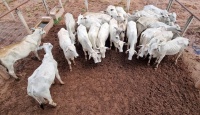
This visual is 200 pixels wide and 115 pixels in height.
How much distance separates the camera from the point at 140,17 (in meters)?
7.57

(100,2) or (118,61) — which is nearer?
(118,61)

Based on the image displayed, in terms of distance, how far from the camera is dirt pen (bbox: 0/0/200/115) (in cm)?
497

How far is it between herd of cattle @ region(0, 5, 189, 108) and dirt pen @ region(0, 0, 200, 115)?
35cm

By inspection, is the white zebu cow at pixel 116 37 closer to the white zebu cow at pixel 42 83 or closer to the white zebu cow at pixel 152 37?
the white zebu cow at pixel 152 37

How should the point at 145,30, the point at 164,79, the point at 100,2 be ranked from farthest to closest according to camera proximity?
the point at 100,2 < the point at 145,30 < the point at 164,79

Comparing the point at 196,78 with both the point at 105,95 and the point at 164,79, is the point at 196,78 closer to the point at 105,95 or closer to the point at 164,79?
the point at 164,79

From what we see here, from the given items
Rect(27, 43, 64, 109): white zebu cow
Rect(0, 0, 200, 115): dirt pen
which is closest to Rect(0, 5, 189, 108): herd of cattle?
Rect(27, 43, 64, 109): white zebu cow

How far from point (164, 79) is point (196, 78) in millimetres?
1189

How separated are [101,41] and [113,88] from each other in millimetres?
1868

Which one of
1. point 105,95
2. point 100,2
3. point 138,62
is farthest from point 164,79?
point 100,2

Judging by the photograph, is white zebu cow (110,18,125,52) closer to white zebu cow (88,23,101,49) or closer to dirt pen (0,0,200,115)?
dirt pen (0,0,200,115)

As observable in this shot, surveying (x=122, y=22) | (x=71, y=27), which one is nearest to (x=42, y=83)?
(x=71, y=27)

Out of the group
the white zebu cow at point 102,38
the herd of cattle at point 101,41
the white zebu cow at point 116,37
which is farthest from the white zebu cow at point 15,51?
the white zebu cow at point 116,37

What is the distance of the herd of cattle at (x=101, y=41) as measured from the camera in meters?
4.87
